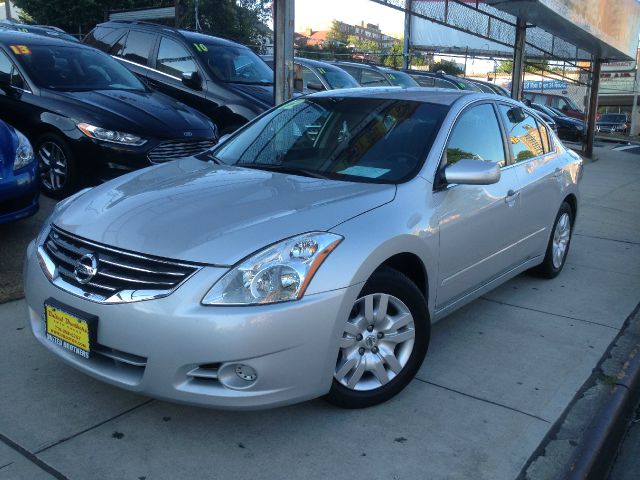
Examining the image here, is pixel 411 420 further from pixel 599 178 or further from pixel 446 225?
pixel 599 178

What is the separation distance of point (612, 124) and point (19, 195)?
33702 millimetres

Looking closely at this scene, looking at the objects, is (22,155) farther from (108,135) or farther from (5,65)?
(5,65)

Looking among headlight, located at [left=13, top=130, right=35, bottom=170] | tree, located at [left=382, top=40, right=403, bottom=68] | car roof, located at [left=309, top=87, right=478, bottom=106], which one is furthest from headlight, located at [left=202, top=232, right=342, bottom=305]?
tree, located at [left=382, top=40, right=403, bottom=68]

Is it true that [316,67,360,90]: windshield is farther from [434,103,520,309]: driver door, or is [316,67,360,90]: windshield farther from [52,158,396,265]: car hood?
[52,158,396,265]: car hood

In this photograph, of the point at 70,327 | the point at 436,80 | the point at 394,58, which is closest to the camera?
the point at 70,327

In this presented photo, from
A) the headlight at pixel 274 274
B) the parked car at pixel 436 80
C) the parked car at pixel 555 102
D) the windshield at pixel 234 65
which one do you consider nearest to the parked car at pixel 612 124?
the parked car at pixel 555 102

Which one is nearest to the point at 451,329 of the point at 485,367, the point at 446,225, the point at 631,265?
the point at 485,367

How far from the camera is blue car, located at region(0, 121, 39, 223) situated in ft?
16.2

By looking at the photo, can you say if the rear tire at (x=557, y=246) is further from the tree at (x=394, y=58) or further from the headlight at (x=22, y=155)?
the tree at (x=394, y=58)

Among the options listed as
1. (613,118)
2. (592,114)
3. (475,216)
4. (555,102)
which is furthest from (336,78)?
(613,118)

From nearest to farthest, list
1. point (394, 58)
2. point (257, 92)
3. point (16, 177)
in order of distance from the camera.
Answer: point (16, 177)
point (257, 92)
point (394, 58)

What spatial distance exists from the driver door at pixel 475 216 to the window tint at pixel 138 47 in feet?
20.3

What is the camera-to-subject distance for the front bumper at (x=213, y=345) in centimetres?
269

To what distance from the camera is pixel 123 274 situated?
2.86 metres
